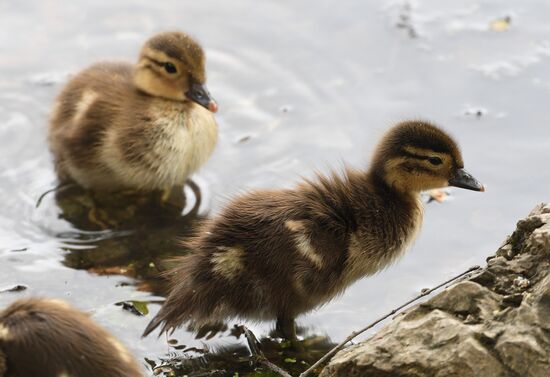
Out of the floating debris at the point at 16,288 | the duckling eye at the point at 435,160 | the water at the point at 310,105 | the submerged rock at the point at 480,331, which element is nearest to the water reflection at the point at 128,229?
the water at the point at 310,105

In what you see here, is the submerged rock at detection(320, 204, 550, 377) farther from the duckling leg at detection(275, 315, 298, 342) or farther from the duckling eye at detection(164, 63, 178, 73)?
the duckling eye at detection(164, 63, 178, 73)

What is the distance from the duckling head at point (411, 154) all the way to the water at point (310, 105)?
1.41 ft

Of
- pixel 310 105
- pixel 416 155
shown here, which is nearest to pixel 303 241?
pixel 416 155

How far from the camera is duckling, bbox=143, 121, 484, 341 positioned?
4508mm

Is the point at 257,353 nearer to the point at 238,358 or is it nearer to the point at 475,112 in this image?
the point at 238,358

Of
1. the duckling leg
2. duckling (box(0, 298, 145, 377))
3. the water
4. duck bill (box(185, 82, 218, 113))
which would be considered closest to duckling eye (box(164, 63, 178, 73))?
duck bill (box(185, 82, 218, 113))

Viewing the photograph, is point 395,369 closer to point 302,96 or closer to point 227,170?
point 227,170

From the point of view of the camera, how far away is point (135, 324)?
16.1 feet

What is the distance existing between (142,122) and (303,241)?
69.9 inches

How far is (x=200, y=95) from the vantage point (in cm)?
611

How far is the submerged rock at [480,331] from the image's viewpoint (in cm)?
352

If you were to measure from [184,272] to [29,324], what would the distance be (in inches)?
40.4

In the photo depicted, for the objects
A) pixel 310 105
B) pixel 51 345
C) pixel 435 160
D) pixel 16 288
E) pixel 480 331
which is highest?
pixel 435 160

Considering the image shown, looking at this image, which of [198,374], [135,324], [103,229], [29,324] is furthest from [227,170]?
[29,324]
